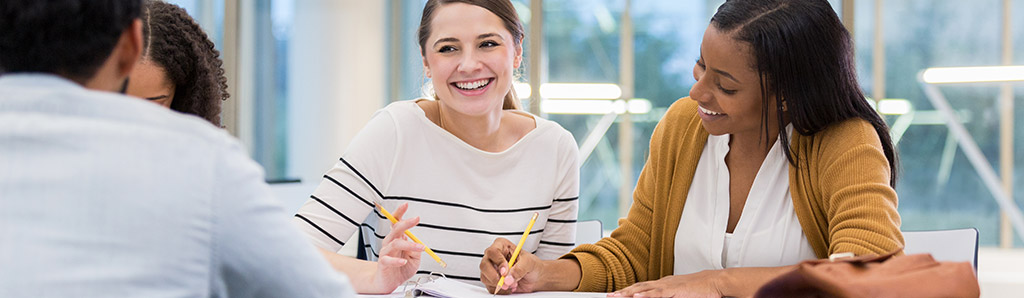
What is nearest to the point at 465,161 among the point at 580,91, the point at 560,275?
the point at 560,275

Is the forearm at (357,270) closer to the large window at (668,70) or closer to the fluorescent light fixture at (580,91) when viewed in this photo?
the large window at (668,70)

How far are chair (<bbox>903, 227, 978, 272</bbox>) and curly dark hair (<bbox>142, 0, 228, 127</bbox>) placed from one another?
1.55 meters

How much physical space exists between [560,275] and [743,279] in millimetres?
367

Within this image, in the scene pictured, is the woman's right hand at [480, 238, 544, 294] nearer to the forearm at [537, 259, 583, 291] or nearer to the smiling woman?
the forearm at [537, 259, 583, 291]

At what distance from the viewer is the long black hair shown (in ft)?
4.86

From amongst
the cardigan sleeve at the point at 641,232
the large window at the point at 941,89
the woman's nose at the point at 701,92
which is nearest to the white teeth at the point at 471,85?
the cardigan sleeve at the point at 641,232

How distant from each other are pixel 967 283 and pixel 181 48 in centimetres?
142

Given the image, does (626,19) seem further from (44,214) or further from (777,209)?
(44,214)

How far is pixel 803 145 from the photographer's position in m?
1.57

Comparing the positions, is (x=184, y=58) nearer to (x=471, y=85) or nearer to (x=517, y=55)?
(x=471, y=85)

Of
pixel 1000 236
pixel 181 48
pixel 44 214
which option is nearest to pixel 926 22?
pixel 1000 236

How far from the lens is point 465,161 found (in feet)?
6.13

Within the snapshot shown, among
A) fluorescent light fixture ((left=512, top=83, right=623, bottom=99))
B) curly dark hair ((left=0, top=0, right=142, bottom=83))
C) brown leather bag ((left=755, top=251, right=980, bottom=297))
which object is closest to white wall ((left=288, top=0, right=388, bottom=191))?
fluorescent light fixture ((left=512, top=83, right=623, bottom=99))

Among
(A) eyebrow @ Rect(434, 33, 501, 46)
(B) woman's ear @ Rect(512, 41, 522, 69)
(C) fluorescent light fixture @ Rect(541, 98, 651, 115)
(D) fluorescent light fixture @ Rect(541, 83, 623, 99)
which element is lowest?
(C) fluorescent light fixture @ Rect(541, 98, 651, 115)
